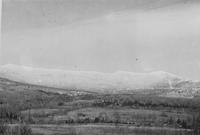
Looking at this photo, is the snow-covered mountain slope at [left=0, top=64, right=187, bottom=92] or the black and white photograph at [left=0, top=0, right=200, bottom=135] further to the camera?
the snow-covered mountain slope at [left=0, top=64, right=187, bottom=92]

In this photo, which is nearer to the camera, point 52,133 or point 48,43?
point 52,133

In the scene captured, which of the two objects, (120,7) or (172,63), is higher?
(120,7)

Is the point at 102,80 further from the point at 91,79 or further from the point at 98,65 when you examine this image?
the point at 98,65

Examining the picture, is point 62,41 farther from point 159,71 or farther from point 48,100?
point 159,71

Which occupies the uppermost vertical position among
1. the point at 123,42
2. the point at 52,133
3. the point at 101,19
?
the point at 101,19

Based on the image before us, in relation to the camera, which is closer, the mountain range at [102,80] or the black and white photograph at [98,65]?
the black and white photograph at [98,65]

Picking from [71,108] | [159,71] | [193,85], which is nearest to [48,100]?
[71,108]
